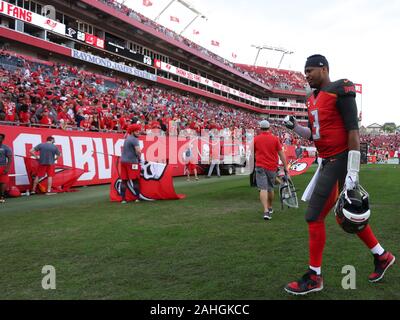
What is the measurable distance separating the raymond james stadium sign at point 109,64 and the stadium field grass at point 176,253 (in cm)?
2587

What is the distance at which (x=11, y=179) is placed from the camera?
11391 millimetres

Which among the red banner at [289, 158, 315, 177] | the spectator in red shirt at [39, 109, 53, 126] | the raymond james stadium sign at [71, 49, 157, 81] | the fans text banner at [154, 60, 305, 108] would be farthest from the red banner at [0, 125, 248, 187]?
the fans text banner at [154, 60, 305, 108]

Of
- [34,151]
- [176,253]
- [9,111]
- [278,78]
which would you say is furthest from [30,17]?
[278,78]

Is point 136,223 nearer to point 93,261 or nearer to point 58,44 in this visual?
point 93,261

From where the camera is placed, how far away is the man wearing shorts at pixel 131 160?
9758 millimetres

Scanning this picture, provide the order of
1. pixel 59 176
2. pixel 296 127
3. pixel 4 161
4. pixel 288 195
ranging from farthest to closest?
1. pixel 59 176
2. pixel 4 161
3. pixel 288 195
4. pixel 296 127

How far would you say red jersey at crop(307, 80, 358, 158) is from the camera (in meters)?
3.51

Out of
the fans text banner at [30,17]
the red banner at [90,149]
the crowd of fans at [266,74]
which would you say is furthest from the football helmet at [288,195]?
the crowd of fans at [266,74]

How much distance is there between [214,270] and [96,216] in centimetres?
426

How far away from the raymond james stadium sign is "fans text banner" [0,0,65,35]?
2.10 m

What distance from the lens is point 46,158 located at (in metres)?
11.6

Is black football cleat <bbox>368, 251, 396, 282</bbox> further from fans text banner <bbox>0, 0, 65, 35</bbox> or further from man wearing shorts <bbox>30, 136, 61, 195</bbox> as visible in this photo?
fans text banner <bbox>0, 0, 65, 35</bbox>

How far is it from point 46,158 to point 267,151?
23.8ft

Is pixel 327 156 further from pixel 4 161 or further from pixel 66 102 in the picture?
pixel 66 102
